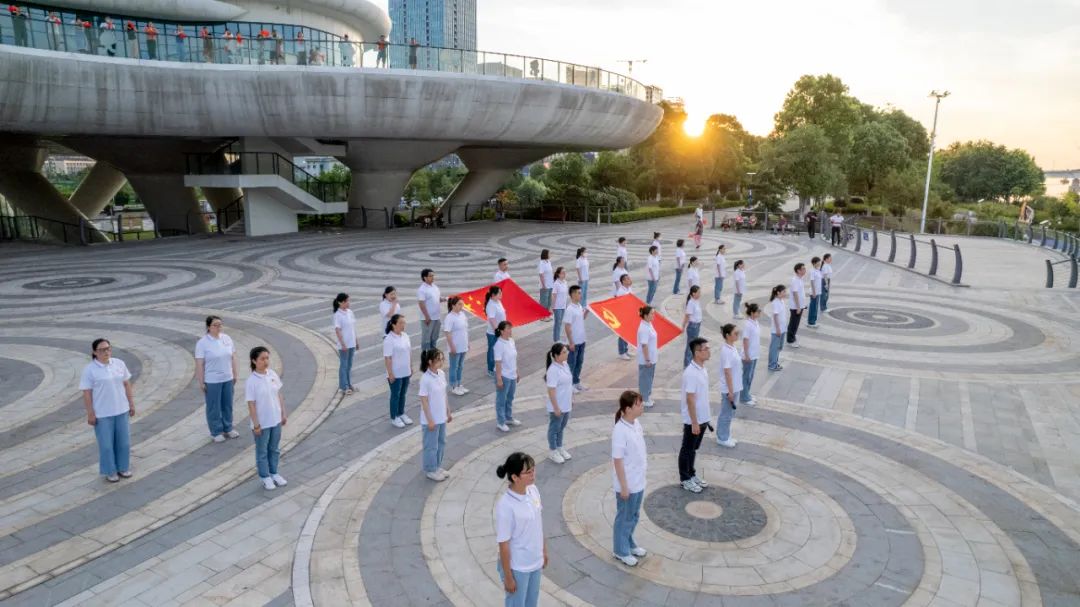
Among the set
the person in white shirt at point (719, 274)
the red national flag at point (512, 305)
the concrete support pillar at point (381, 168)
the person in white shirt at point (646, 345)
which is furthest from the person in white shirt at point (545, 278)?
the concrete support pillar at point (381, 168)

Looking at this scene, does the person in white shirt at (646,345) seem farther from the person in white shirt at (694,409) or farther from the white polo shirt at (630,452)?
the white polo shirt at (630,452)

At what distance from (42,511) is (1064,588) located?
11.6 meters

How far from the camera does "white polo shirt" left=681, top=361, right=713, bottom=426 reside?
834 centimetres

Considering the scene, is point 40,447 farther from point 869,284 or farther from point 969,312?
point 869,284

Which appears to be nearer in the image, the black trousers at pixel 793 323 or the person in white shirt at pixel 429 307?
the person in white shirt at pixel 429 307

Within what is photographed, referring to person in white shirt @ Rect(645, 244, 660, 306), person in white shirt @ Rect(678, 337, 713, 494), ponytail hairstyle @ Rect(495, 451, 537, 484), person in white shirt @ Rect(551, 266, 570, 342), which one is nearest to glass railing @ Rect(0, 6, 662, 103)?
person in white shirt @ Rect(645, 244, 660, 306)

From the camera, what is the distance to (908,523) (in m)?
7.95

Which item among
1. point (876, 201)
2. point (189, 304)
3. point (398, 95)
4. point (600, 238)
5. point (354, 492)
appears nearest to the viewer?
point (354, 492)

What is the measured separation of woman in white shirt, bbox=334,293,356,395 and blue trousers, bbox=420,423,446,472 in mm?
3565

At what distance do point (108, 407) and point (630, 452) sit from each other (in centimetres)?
691

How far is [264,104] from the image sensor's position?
30672mm

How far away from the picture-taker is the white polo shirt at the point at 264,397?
330 inches

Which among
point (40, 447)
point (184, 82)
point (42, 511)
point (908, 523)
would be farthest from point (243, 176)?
point (908, 523)

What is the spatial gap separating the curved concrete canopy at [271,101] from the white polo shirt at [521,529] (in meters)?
29.5
